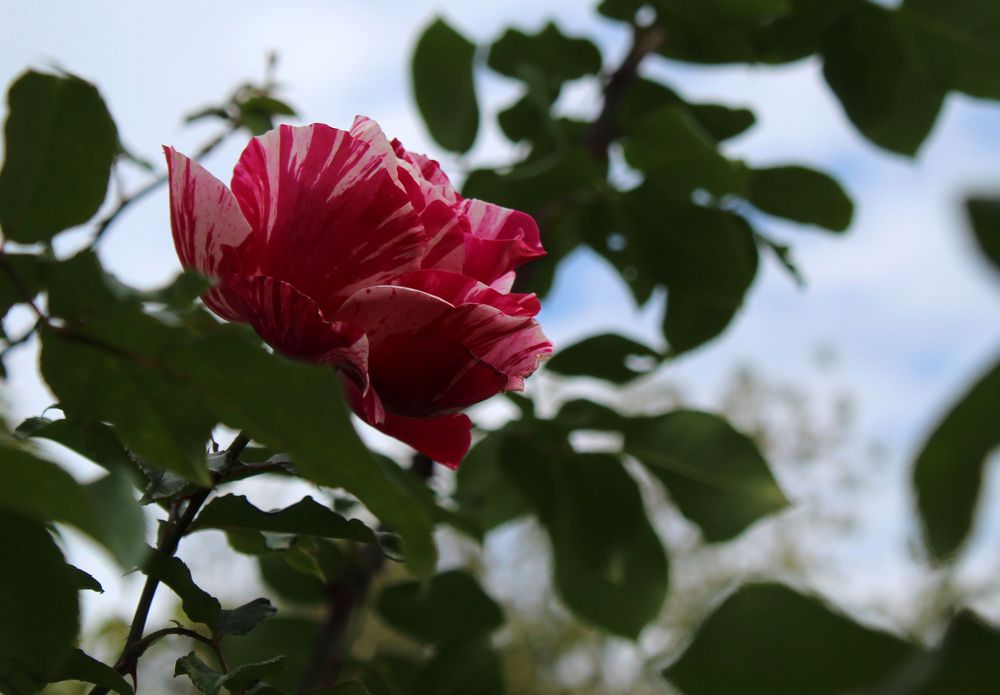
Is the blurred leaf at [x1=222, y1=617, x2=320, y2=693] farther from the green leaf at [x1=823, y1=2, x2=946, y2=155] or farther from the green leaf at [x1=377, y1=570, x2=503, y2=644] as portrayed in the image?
the green leaf at [x1=823, y1=2, x2=946, y2=155]

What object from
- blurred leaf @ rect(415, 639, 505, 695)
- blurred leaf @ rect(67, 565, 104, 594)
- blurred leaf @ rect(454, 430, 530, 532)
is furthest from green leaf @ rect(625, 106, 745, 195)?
blurred leaf @ rect(67, 565, 104, 594)

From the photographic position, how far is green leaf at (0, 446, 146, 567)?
0.59 feet

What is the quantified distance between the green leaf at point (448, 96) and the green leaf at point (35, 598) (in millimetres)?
576

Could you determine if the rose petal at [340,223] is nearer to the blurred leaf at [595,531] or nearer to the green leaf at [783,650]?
the green leaf at [783,650]

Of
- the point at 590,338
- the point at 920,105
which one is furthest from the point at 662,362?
the point at 920,105

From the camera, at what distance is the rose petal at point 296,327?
25 cm

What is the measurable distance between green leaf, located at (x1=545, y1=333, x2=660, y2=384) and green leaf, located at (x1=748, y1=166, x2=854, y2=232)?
17 cm

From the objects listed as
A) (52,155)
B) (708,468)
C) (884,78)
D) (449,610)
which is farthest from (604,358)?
(52,155)

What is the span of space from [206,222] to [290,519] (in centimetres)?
9

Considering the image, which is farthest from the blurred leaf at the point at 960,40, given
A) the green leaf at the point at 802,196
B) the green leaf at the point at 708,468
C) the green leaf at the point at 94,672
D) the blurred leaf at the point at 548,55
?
the green leaf at the point at 94,672

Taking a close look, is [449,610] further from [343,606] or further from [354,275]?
[354,275]

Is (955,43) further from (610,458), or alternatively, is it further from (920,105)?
(610,458)

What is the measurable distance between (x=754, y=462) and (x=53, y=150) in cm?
42

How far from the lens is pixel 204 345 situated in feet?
0.70
